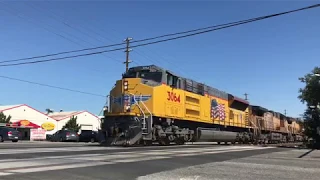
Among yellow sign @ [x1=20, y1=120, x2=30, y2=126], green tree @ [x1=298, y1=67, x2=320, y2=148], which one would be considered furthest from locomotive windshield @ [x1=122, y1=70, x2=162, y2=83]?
yellow sign @ [x1=20, y1=120, x2=30, y2=126]

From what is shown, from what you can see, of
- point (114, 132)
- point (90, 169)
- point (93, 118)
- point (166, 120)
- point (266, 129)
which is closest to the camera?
point (90, 169)

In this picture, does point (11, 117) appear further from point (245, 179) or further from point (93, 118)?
point (245, 179)

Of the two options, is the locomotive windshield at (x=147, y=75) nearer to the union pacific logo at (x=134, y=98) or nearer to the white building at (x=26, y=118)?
the union pacific logo at (x=134, y=98)

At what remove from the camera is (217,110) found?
97.9ft

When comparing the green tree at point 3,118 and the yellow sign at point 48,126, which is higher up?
the green tree at point 3,118

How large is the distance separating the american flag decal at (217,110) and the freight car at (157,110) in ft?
0.26

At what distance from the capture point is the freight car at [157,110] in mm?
20828

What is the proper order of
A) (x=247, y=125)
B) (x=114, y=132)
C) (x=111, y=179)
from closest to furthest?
1. (x=111, y=179)
2. (x=114, y=132)
3. (x=247, y=125)

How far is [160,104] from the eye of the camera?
22078mm

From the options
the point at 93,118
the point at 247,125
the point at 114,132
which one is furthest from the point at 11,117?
the point at 114,132

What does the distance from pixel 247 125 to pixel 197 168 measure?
27249 mm

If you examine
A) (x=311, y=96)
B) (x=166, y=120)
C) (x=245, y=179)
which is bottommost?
(x=245, y=179)

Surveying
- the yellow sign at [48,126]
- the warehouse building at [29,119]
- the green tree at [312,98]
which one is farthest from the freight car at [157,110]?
the yellow sign at [48,126]

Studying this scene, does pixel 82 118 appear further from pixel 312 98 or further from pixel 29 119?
pixel 312 98
